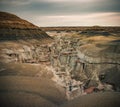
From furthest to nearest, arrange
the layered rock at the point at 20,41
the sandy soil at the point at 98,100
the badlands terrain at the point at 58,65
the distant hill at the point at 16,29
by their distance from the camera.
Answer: the distant hill at the point at 16,29 → the layered rock at the point at 20,41 → the badlands terrain at the point at 58,65 → the sandy soil at the point at 98,100

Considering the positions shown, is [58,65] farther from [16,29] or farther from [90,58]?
[16,29]

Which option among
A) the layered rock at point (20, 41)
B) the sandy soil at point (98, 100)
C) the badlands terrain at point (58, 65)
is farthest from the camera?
the layered rock at point (20, 41)

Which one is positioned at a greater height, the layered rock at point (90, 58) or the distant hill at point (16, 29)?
the distant hill at point (16, 29)

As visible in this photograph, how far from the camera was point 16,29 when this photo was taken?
15.3 feet

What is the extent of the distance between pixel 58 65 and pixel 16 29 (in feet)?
3.41

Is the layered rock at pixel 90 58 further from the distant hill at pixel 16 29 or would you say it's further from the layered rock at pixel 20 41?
the distant hill at pixel 16 29

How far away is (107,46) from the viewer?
4.33 metres

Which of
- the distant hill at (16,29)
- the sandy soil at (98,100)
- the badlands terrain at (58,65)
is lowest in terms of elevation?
the sandy soil at (98,100)

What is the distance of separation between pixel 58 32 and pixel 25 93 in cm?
120

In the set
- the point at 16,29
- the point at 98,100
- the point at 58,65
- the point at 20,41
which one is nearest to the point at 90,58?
the point at 58,65

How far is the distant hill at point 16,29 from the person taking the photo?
431 cm

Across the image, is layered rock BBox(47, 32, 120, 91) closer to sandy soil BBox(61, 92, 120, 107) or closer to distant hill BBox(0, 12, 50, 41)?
sandy soil BBox(61, 92, 120, 107)

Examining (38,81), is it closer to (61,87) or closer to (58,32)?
(61,87)

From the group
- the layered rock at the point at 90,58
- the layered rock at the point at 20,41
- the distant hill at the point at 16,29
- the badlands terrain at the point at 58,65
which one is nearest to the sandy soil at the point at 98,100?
the badlands terrain at the point at 58,65
